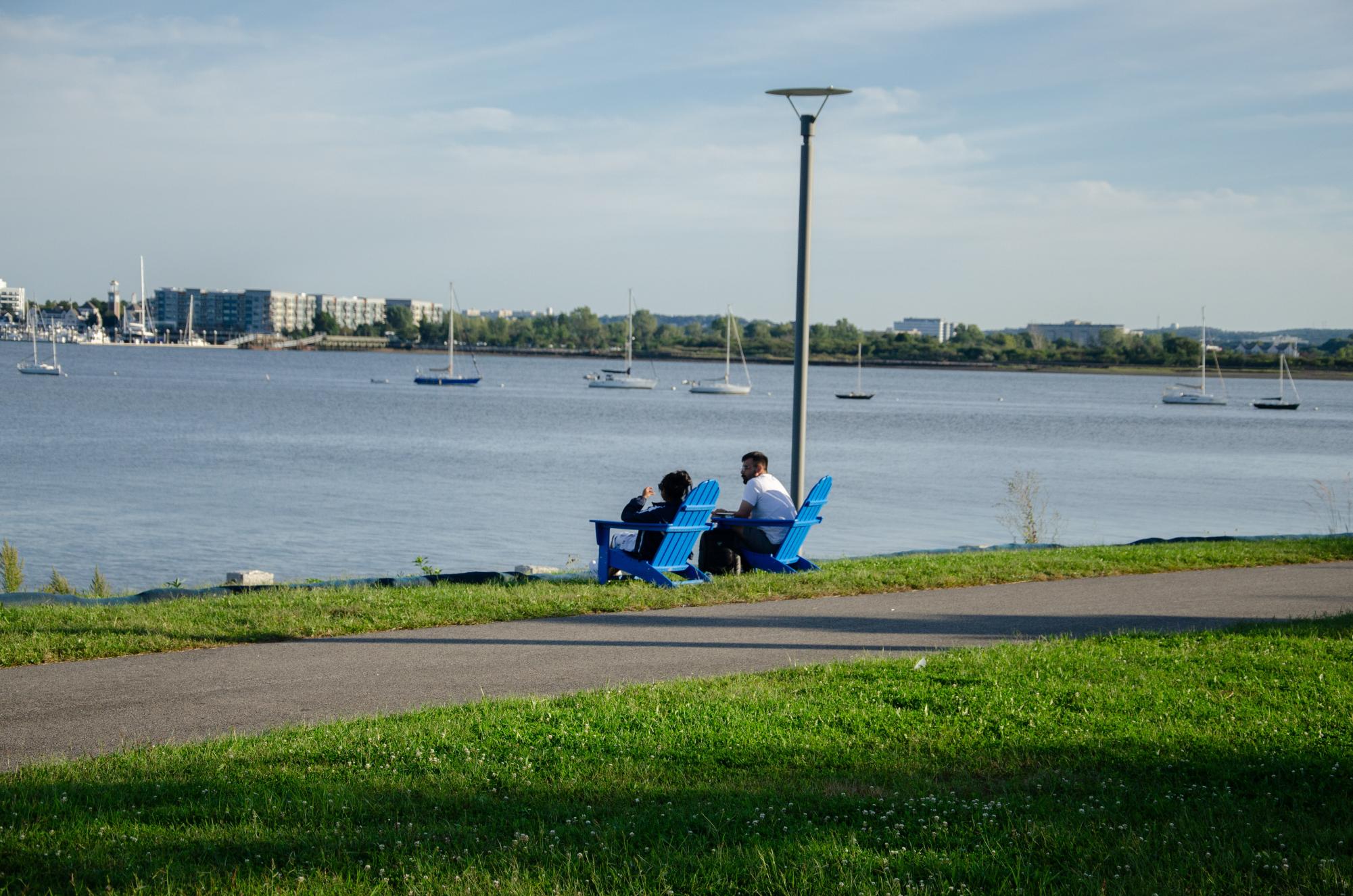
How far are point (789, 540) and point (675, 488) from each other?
1449 mm

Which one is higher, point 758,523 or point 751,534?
point 758,523

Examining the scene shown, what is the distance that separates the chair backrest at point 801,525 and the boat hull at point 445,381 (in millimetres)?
104448

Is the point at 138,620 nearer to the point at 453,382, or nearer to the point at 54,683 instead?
the point at 54,683

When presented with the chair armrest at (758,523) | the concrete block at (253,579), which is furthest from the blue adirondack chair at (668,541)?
the concrete block at (253,579)

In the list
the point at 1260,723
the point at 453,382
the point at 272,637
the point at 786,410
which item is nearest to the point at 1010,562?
the point at 1260,723

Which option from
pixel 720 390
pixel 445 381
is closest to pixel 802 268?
pixel 720 390

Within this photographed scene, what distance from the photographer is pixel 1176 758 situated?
6289mm

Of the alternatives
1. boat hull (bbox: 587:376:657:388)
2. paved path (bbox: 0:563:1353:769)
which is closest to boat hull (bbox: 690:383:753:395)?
boat hull (bbox: 587:376:657:388)

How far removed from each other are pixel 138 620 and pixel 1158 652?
706 cm

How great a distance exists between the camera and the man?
41.7 feet

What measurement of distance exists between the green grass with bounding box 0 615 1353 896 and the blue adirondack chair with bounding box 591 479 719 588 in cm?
381

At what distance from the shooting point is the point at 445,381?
118 m

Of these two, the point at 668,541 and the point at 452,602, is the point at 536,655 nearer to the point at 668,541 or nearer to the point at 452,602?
the point at 452,602

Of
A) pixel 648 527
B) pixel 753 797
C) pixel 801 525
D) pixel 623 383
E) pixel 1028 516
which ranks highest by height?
pixel 648 527
